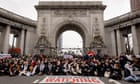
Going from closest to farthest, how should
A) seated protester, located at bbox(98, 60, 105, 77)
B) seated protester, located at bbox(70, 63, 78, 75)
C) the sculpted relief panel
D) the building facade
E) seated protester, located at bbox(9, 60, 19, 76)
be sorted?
seated protester, located at bbox(98, 60, 105, 77)
seated protester, located at bbox(9, 60, 19, 76)
seated protester, located at bbox(70, 63, 78, 75)
the building facade
the sculpted relief panel

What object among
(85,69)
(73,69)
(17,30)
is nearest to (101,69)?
(85,69)

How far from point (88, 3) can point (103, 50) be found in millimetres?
11979

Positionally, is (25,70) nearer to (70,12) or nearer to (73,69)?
(73,69)

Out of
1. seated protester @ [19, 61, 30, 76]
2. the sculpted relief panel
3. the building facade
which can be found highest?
the sculpted relief panel

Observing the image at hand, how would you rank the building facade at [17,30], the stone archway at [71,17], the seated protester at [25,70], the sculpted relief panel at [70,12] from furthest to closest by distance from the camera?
the sculpted relief panel at [70,12] → the stone archway at [71,17] → the building facade at [17,30] → the seated protester at [25,70]

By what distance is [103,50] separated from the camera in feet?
107

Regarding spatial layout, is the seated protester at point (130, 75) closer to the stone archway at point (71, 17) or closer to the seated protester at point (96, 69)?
the seated protester at point (96, 69)

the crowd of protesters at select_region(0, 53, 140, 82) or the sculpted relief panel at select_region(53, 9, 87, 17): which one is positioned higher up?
the sculpted relief panel at select_region(53, 9, 87, 17)

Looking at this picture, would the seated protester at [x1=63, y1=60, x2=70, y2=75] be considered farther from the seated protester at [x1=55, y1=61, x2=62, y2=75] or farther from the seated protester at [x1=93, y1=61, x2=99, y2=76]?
the seated protester at [x1=93, y1=61, x2=99, y2=76]

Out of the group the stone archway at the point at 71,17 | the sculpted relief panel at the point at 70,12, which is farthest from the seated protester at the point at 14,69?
the sculpted relief panel at the point at 70,12

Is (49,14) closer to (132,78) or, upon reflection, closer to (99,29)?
(99,29)

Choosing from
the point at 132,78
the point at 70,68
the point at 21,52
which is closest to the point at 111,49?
the point at 21,52

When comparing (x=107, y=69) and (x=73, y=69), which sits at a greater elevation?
(x=107, y=69)

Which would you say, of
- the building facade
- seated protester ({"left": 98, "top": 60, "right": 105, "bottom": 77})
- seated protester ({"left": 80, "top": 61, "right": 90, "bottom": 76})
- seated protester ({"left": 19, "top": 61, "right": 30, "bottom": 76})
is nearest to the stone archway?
the building facade
